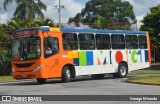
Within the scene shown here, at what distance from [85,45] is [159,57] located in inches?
1111

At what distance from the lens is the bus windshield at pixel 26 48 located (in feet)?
78.2

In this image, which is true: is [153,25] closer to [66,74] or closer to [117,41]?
[117,41]

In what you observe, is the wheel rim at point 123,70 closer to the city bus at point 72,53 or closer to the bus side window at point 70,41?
the city bus at point 72,53

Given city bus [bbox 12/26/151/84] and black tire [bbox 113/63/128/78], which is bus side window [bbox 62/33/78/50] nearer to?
city bus [bbox 12/26/151/84]


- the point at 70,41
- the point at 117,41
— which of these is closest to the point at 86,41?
the point at 70,41

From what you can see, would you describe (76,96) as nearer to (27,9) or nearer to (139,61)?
(139,61)

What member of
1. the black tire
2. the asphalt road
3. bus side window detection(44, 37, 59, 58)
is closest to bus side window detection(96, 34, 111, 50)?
the black tire

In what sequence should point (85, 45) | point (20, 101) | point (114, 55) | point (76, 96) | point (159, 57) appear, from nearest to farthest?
point (20, 101) → point (76, 96) → point (85, 45) → point (114, 55) → point (159, 57)

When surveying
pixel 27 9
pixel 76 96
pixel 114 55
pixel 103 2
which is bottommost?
pixel 76 96

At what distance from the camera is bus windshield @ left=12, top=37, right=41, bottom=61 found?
23.8m

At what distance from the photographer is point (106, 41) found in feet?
92.8

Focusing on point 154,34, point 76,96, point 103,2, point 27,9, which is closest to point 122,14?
point 103,2

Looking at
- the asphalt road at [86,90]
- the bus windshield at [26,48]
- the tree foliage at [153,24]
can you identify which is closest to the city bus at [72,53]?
the bus windshield at [26,48]

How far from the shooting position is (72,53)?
84.3ft
